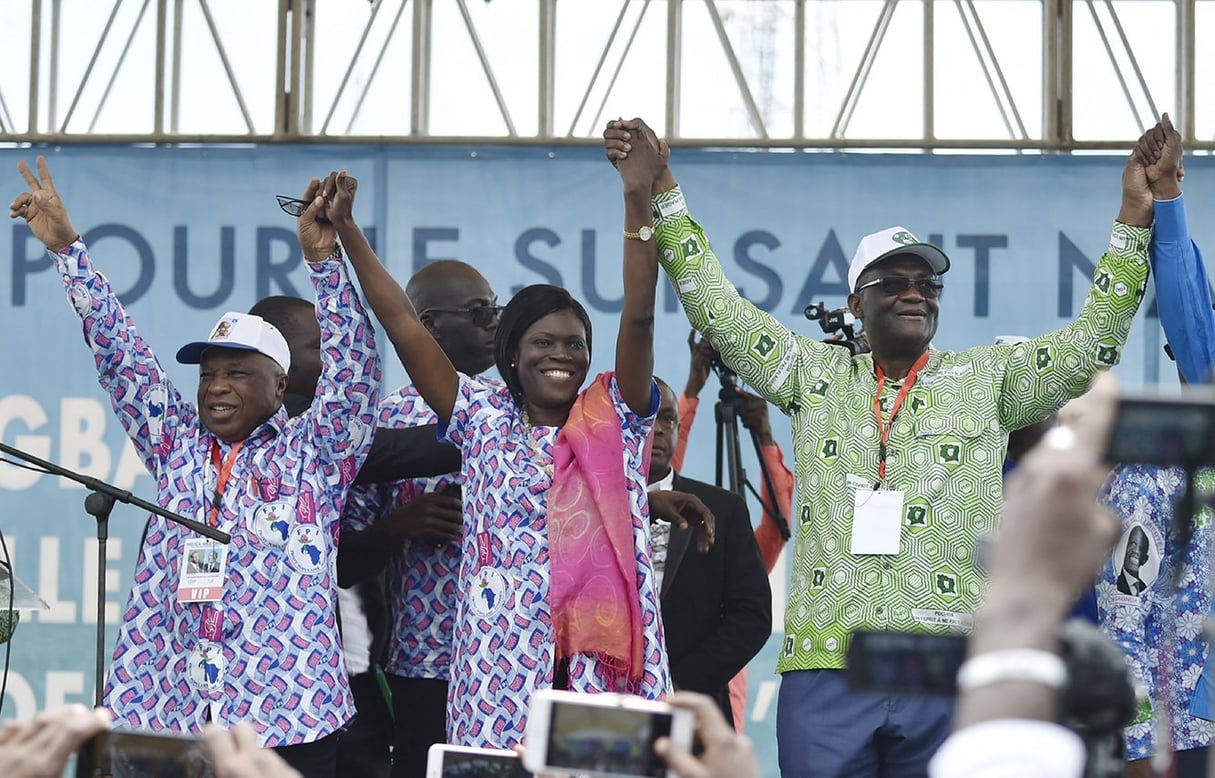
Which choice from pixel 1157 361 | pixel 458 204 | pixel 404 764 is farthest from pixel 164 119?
pixel 1157 361

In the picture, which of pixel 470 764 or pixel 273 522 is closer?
pixel 470 764

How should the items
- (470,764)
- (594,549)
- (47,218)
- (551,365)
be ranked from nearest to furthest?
(470,764) < (594,549) < (551,365) < (47,218)

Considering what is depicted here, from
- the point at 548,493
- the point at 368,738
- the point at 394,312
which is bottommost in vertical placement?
the point at 368,738

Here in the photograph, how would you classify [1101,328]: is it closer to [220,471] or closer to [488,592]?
[488,592]

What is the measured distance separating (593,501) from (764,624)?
1.01 m

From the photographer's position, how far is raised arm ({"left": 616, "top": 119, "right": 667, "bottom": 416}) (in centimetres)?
358

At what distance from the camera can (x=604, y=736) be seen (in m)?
1.86

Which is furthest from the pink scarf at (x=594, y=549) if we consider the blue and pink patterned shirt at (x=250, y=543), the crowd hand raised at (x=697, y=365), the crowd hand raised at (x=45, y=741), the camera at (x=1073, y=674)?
the camera at (x=1073, y=674)

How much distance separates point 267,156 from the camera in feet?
19.2

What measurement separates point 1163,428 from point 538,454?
2.37 meters

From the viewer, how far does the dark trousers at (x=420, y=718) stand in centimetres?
400

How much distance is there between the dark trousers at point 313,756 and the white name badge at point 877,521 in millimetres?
1215

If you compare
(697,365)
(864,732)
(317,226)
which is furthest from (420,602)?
(697,365)

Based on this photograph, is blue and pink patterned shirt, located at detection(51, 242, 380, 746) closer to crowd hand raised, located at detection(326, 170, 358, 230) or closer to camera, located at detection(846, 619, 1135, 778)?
crowd hand raised, located at detection(326, 170, 358, 230)
